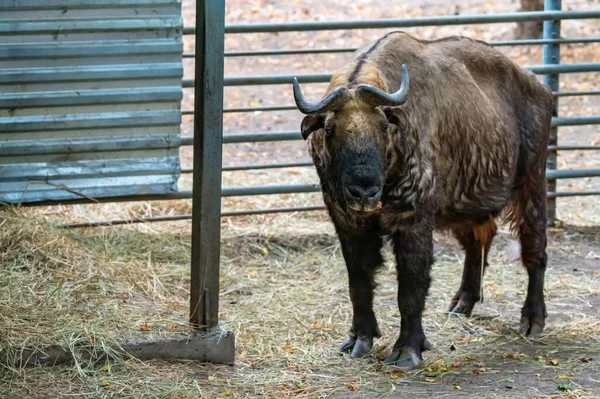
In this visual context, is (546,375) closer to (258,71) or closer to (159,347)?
(159,347)

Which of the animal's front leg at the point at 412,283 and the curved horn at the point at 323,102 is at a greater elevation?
the curved horn at the point at 323,102

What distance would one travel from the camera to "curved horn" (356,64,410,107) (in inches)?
223

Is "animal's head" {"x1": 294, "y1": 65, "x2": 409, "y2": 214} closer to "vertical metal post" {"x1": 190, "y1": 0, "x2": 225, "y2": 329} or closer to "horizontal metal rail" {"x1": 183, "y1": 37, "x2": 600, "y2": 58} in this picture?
"vertical metal post" {"x1": 190, "y1": 0, "x2": 225, "y2": 329}

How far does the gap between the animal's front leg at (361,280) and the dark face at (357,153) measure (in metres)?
0.48

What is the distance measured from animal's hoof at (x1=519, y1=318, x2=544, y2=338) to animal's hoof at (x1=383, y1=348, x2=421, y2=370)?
1.08 metres

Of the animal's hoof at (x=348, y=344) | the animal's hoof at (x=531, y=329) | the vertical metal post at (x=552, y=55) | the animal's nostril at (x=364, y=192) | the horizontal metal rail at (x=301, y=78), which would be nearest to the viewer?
the animal's nostril at (x=364, y=192)

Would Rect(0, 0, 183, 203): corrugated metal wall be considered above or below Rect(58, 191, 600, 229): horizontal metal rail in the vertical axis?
above

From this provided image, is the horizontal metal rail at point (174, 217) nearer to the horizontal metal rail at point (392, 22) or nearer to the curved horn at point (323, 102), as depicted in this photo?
the horizontal metal rail at point (392, 22)

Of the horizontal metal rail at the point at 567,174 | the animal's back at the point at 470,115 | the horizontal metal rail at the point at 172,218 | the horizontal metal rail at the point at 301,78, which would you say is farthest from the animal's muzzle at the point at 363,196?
the horizontal metal rail at the point at 567,174

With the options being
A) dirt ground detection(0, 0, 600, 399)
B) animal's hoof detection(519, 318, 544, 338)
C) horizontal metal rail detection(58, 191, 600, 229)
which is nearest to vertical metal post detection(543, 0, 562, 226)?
horizontal metal rail detection(58, 191, 600, 229)

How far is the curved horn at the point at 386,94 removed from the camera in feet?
18.5

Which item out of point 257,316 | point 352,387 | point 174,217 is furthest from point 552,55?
point 352,387

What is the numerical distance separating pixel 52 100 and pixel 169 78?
93cm

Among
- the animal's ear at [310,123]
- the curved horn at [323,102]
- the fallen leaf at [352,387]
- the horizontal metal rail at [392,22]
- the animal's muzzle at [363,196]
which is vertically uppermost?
the horizontal metal rail at [392,22]
